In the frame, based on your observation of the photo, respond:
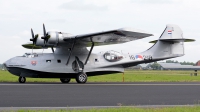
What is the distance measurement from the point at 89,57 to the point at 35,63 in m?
Answer: 4.60

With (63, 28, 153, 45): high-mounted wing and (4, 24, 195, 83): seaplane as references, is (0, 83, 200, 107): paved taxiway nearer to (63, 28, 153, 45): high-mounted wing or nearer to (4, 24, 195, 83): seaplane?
(63, 28, 153, 45): high-mounted wing

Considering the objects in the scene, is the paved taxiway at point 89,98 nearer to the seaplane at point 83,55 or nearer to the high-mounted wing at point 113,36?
the high-mounted wing at point 113,36

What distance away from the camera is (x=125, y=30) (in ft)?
77.7

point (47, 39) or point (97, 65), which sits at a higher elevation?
point (47, 39)

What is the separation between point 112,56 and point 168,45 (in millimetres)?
5223

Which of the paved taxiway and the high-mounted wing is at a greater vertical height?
the high-mounted wing

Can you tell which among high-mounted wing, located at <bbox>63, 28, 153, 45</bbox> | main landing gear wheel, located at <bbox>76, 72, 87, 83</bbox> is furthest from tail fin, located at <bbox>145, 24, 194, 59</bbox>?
main landing gear wheel, located at <bbox>76, 72, 87, 83</bbox>

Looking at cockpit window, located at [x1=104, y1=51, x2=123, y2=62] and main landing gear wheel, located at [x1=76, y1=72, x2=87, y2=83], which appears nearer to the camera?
main landing gear wheel, located at [x1=76, y1=72, x2=87, y2=83]

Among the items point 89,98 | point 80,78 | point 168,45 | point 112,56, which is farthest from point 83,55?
point 89,98

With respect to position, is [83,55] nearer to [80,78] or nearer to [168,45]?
[80,78]

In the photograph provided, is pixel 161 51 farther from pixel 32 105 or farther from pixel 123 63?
pixel 32 105

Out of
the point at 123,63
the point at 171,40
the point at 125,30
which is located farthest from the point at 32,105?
the point at 171,40

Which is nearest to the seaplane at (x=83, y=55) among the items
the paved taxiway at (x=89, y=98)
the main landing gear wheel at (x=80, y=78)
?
the main landing gear wheel at (x=80, y=78)

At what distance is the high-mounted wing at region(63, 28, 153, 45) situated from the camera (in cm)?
2428
